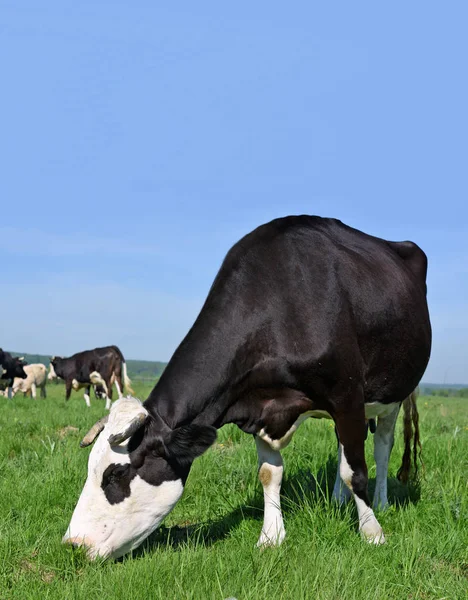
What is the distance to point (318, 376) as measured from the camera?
479 centimetres

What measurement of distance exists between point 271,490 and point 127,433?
5.02 ft

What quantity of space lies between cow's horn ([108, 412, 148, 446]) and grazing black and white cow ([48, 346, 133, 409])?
64.7ft

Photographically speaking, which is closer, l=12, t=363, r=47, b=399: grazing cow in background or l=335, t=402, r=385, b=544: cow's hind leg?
l=335, t=402, r=385, b=544: cow's hind leg

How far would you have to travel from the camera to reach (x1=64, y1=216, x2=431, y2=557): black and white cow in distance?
4320mm

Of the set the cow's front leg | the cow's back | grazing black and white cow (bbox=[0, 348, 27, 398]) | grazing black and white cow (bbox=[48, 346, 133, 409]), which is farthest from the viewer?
grazing black and white cow (bbox=[0, 348, 27, 398])

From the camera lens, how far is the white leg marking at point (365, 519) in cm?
486

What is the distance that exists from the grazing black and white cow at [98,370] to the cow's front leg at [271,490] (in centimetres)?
1883

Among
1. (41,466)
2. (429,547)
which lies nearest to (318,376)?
(429,547)

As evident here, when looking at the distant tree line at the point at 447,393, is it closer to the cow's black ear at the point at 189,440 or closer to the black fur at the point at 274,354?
the black fur at the point at 274,354

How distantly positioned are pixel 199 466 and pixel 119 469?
7.71 feet

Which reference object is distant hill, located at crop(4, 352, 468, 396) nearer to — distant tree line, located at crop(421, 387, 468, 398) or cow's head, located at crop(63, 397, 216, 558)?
distant tree line, located at crop(421, 387, 468, 398)

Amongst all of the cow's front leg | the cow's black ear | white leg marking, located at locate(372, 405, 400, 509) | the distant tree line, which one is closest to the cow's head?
the cow's black ear

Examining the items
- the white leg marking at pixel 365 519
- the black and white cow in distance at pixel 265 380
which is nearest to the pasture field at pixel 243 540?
the white leg marking at pixel 365 519

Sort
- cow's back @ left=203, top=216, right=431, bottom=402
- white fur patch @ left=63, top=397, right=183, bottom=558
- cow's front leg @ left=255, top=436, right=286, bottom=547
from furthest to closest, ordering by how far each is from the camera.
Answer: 1. cow's front leg @ left=255, top=436, right=286, bottom=547
2. cow's back @ left=203, top=216, right=431, bottom=402
3. white fur patch @ left=63, top=397, right=183, bottom=558
